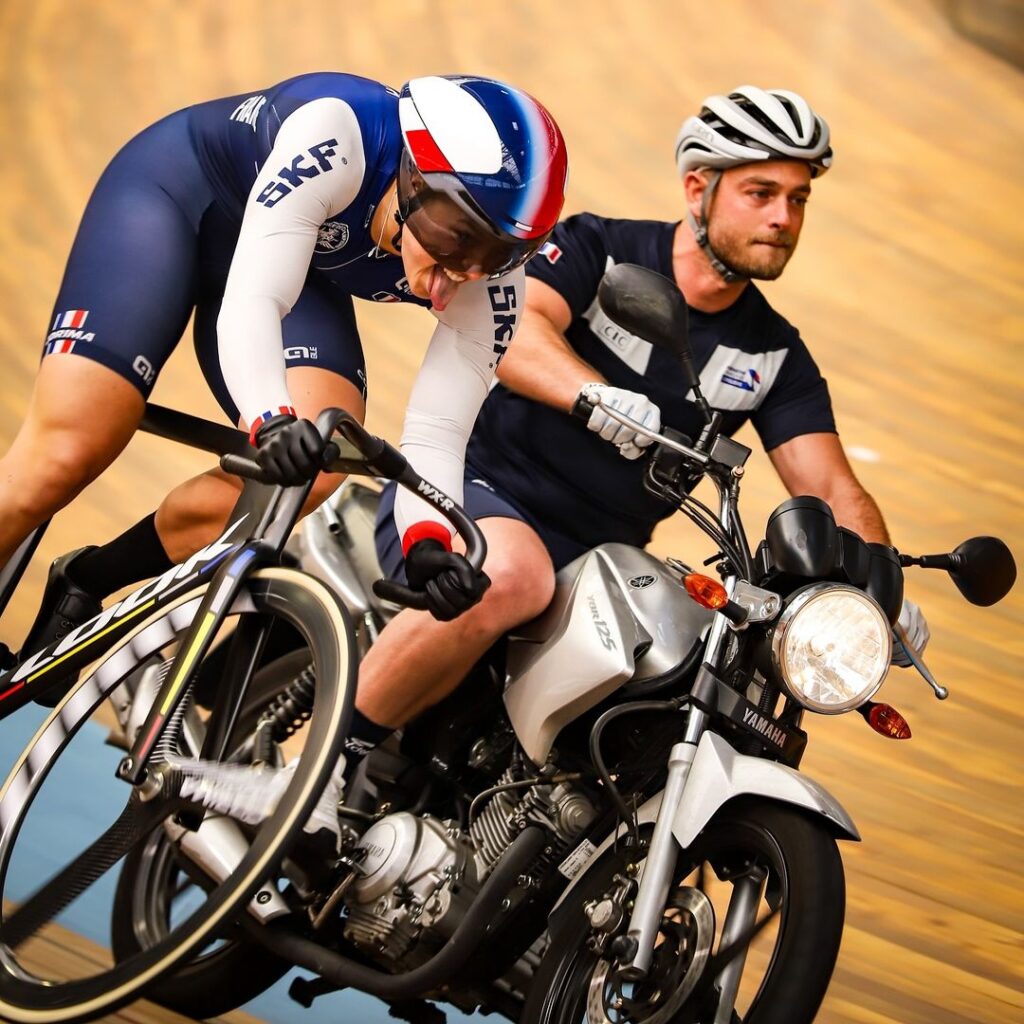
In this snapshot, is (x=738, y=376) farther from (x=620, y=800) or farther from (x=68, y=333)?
(x=68, y=333)

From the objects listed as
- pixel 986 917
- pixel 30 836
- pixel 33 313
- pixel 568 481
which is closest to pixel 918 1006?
pixel 986 917

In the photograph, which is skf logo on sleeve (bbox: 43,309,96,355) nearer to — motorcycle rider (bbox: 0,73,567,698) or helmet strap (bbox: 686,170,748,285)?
motorcycle rider (bbox: 0,73,567,698)

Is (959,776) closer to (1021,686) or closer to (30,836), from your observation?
(1021,686)

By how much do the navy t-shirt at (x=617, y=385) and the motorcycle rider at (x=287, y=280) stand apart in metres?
0.39

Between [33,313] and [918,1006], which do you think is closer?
[918,1006]

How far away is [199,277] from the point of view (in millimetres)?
2592

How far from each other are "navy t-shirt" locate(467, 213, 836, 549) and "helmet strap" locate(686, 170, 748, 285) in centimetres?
9

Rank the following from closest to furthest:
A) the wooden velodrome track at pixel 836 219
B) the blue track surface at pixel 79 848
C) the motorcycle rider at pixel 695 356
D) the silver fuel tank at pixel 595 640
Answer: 1. the silver fuel tank at pixel 595 640
2. the motorcycle rider at pixel 695 356
3. the blue track surface at pixel 79 848
4. the wooden velodrome track at pixel 836 219

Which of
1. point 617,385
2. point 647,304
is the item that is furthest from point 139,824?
point 617,385

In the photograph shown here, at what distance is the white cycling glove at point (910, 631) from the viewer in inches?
93.9

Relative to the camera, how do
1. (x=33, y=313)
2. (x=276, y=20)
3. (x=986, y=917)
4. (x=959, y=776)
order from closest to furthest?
(x=986, y=917)
(x=959, y=776)
(x=33, y=313)
(x=276, y=20)

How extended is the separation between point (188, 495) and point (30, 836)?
1077 millimetres

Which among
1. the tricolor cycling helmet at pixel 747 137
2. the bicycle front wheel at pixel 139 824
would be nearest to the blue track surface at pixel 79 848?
the bicycle front wheel at pixel 139 824

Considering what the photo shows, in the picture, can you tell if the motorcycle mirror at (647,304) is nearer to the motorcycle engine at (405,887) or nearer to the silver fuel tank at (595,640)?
the silver fuel tank at (595,640)
